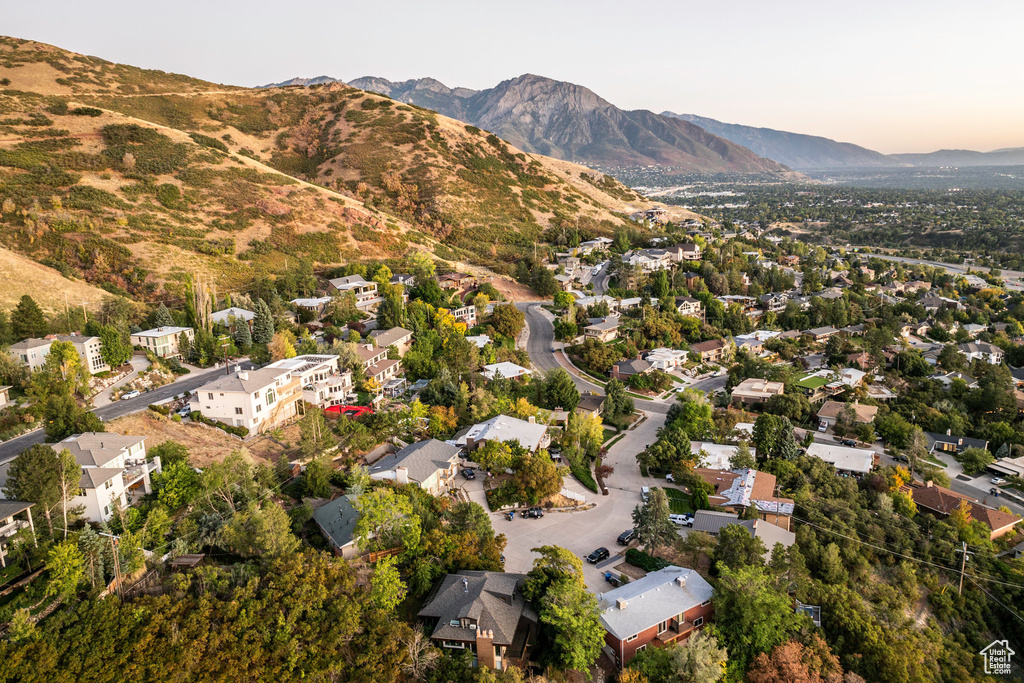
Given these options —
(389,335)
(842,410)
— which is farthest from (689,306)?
(389,335)

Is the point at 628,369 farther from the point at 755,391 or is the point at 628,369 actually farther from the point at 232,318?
the point at 232,318

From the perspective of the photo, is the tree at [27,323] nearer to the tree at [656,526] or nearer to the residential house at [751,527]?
the tree at [656,526]

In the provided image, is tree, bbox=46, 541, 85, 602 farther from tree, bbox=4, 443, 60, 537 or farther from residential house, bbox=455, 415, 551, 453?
residential house, bbox=455, 415, 551, 453

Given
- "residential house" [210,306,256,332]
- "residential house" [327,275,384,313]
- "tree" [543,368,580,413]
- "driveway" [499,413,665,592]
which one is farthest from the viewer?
"residential house" [327,275,384,313]

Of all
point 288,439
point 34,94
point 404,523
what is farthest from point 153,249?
point 404,523

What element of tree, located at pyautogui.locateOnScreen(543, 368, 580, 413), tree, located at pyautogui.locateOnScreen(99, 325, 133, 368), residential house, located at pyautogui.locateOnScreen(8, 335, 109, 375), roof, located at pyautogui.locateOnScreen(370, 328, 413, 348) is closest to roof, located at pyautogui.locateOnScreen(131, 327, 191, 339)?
tree, located at pyautogui.locateOnScreen(99, 325, 133, 368)

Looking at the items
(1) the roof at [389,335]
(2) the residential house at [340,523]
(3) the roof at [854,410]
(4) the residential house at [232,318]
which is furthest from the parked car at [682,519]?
(4) the residential house at [232,318]
